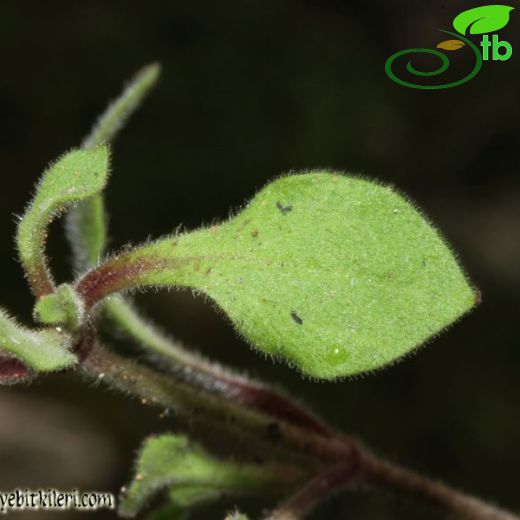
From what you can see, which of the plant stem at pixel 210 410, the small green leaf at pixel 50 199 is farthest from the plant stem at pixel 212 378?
the small green leaf at pixel 50 199

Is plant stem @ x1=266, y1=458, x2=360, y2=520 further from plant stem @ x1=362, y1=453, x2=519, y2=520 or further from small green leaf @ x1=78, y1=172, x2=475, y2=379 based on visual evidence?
small green leaf @ x1=78, y1=172, x2=475, y2=379

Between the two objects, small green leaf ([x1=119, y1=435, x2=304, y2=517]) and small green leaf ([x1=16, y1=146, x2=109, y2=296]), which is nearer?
small green leaf ([x1=16, y1=146, x2=109, y2=296])

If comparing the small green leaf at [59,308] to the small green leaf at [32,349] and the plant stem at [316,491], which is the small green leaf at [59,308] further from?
the plant stem at [316,491]

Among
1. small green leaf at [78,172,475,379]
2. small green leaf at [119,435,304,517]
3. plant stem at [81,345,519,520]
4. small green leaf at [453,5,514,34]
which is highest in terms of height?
small green leaf at [453,5,514,34]

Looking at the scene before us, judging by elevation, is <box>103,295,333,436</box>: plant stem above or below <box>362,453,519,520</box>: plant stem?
above

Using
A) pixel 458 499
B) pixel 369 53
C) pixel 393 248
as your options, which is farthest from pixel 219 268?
pixel 369 53

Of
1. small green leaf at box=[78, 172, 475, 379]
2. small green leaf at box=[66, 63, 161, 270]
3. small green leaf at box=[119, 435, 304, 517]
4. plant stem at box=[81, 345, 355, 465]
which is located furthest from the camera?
small green leaf at box=[66, 63, 161, 270]

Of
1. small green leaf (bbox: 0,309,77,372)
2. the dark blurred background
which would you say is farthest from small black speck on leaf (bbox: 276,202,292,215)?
the dark blurred background

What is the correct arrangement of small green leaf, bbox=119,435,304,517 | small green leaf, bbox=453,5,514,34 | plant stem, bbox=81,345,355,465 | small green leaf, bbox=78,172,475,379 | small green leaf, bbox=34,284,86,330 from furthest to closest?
small green leaf, bbox=453,5,514,34
small green leaf, bbox=119,435,304,517
plant stem, bbox=81,345,355,465
small green leaf, bbox=34,284,86,330
small green leaf, bbox=78,172,475,379
